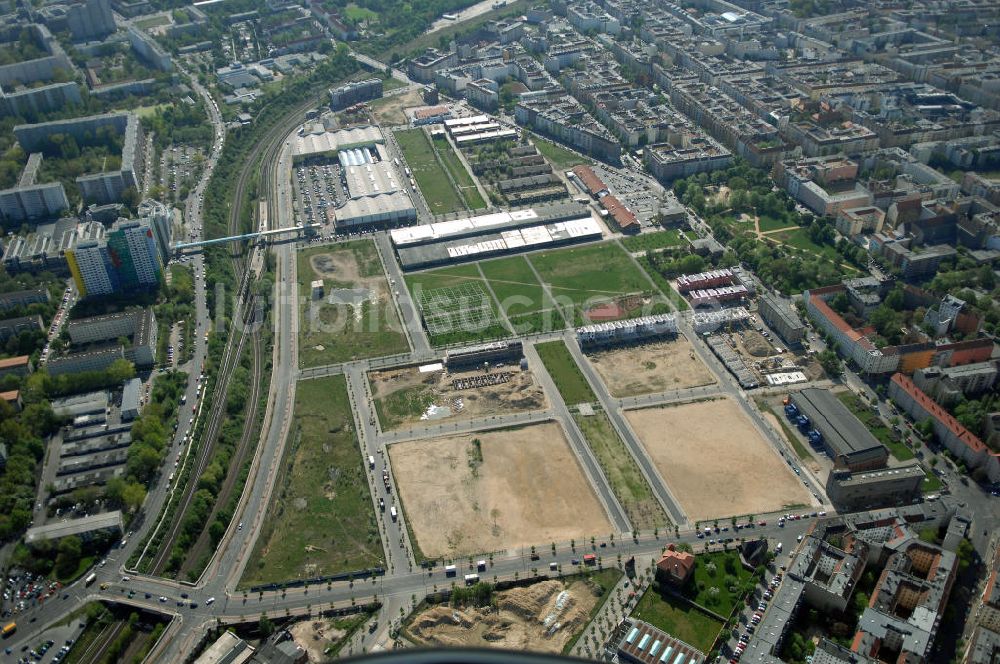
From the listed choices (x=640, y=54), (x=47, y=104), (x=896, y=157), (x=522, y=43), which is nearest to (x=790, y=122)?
(x=896, y=157)

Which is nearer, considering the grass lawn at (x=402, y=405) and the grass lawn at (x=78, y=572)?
the grass lawn at (x=78, y=572)

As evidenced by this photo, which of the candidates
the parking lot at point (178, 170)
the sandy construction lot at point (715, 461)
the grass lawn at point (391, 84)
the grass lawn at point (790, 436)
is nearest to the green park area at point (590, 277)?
the sandy construction lot at point (715, 461)

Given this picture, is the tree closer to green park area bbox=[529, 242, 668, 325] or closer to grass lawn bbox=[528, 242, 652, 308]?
green park area bbox=[529, 242, 668, 325]

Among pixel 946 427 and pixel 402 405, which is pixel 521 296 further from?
pixel 946 427

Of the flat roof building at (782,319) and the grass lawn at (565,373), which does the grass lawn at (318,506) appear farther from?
the flat roof building at (782,319)

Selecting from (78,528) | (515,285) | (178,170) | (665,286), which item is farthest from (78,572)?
(178,170)
